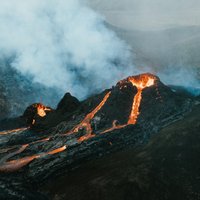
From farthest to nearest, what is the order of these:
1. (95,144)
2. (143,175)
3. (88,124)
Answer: (88,124), (95,144), (143,175)

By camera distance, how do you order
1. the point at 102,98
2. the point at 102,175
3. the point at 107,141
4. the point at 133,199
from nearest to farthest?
the point at 133,199, the point at 102,175, the point at 107,141, the point at 102,98

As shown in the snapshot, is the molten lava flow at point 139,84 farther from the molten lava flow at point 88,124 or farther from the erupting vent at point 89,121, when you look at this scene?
the molten lava flow at point 88,124

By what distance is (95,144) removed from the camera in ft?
378

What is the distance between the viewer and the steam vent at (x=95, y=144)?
87.4m

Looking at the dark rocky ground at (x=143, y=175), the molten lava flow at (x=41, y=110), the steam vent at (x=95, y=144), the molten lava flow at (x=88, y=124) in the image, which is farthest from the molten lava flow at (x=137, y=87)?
the molten lava flow at (x=41, y=110)

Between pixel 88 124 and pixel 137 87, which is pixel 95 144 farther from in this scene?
pixel 137 87

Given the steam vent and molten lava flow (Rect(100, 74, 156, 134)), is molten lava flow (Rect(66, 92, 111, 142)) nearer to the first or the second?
the steam vent

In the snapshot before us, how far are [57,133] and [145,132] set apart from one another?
34668 mm

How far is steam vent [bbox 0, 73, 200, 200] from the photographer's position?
8738cm

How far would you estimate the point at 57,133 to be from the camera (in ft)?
429

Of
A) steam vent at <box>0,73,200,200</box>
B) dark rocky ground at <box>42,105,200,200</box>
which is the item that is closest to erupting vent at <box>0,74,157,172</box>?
steam vent at <box>0,73,200,200</box>

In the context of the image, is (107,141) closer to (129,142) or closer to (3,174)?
(129,142)

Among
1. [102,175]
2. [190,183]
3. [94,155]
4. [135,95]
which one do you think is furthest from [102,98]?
[190,183]

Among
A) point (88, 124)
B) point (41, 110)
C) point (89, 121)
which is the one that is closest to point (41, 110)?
point (41, 110)
